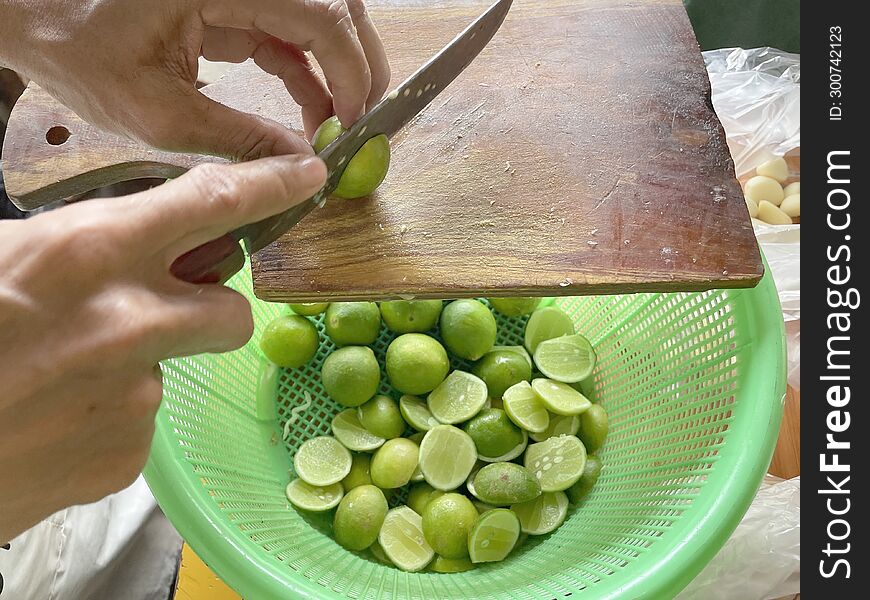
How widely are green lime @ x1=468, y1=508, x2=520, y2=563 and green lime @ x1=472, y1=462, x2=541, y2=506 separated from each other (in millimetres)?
21

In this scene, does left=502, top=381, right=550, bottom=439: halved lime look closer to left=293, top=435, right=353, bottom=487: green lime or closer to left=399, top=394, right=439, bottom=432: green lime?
left=399, top=394, right=439, bottom=432: green lime

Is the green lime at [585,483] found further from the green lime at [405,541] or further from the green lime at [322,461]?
the green lime at [322,461]

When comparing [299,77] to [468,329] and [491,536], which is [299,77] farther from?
[491,536]

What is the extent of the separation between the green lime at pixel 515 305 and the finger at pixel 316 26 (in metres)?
0.56

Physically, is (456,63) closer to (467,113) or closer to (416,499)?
(467,113)

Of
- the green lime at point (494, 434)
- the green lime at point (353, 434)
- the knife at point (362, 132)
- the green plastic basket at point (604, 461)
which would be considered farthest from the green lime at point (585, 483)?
the knife at point (362, 132)

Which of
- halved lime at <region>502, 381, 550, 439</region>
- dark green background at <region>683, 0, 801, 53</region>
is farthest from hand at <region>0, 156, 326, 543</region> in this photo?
dark green background at <region>683, 0, 801, 53</region>

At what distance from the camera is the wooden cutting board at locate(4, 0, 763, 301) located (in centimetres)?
91

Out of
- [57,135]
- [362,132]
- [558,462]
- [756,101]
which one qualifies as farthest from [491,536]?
[756,101]

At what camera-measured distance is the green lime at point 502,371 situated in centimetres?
121

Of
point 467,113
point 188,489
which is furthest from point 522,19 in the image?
point 188,489

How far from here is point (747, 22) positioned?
1716 mm

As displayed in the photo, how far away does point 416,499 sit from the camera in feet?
3.88
